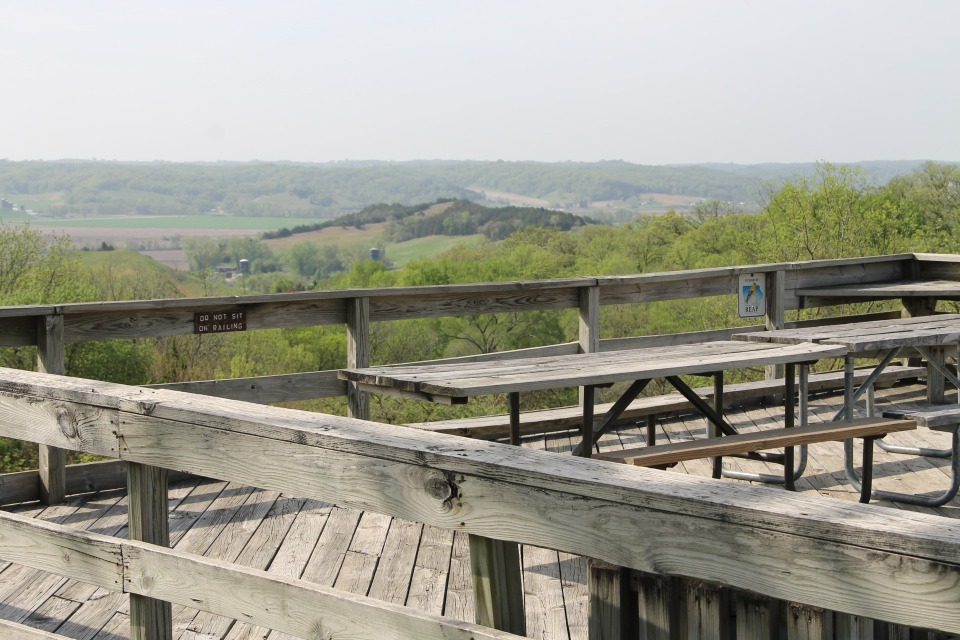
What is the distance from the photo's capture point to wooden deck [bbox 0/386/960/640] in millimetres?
3357

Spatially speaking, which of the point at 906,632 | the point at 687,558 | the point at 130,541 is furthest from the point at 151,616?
the point at 906,632

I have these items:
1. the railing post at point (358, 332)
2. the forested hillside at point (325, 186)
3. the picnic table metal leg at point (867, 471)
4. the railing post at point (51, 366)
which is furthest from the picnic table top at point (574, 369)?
the forested hillside at point (325, 186)

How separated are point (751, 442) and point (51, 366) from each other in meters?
3.15

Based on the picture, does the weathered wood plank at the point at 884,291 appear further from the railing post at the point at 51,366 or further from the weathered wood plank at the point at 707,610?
the weathered wood plank at the point at 707,610

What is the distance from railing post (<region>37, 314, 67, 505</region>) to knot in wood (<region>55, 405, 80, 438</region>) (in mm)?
2837

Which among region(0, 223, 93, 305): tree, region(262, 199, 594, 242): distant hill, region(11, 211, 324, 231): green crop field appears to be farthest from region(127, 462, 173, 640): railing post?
region(11, 211, 324, 231): green crop field

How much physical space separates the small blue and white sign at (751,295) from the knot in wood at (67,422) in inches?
207

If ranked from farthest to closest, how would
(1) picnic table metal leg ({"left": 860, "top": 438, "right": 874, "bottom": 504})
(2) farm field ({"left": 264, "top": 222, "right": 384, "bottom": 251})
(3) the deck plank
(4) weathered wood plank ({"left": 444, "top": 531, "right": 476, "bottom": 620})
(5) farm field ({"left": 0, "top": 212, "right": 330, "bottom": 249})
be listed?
(5) farm field ({"left": 0, "top": 212, "right": 330, "bottom": 249}) < (2) farm field ({"left": 264, "top": 222, "right": 384, "bottom": 251}) < (1) picnic table metal leg ({"left": 860, "top": 438, "right": 874, "bottom": 504}) < (4) weathered wood plank ({"left": 444, "top": 531, "right": 476, "bottom": 620}) < (3) the deck plank

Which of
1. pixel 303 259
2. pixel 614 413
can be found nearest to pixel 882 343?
pixel 614 413

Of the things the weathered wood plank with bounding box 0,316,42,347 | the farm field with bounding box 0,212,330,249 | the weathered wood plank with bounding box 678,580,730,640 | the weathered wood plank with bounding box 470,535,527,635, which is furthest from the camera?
the farm field with bounding box 0,212,330,249

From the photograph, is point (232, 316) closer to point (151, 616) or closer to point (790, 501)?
point (151, 616)

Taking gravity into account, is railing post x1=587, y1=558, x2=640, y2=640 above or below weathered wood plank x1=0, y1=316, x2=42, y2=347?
below

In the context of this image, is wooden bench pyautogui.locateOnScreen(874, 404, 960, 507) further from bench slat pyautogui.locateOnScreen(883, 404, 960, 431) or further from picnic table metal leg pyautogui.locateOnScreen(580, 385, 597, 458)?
picnic table metal leg pyautogui.locateOnScreen(580, 385, 597, 458)

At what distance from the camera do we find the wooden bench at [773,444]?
3.97 meters
